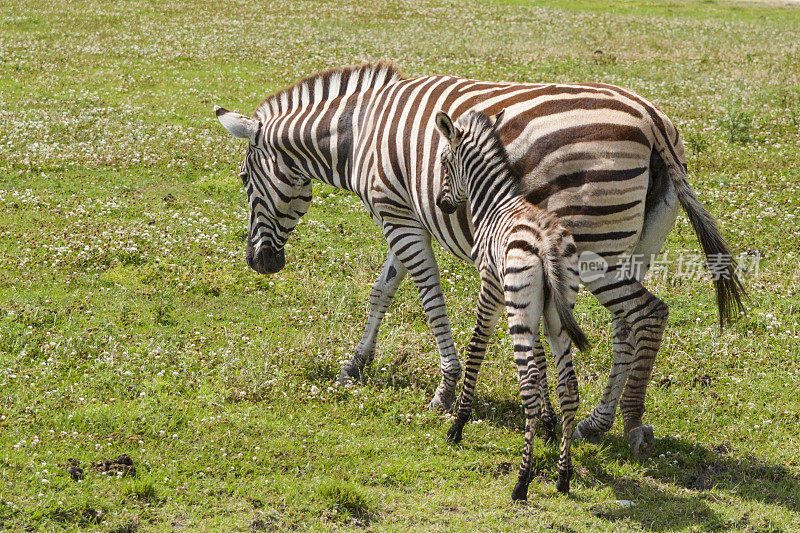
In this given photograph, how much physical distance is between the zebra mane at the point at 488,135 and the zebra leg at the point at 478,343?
1.11 metres

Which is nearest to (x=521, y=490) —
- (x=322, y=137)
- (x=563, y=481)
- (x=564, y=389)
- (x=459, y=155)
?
(x=563, y=481)

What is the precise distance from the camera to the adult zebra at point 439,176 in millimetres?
7266

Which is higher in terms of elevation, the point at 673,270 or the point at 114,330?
the point at 673,270

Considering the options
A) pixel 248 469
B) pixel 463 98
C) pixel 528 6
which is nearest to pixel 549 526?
pixel 248 469

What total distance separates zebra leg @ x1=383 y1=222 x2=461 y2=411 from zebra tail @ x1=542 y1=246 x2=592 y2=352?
2.38 metres

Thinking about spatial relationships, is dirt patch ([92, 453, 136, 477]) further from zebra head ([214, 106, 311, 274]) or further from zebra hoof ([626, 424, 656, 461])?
zebra hoof ([626, 424, 656, 461])

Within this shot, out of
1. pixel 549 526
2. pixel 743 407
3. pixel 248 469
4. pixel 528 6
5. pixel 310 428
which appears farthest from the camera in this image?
pixel 528 6

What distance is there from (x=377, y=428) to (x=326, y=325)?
2477 mm

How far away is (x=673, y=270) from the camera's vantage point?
12.1 meters

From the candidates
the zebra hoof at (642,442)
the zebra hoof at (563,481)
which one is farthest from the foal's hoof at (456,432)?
the zebra hoof at (642,442)

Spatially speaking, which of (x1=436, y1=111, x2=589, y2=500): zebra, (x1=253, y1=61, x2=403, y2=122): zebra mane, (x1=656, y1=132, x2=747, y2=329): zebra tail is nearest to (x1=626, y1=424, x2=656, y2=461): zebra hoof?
(x1=436, y1=111, x2=589, y2=500): zebra

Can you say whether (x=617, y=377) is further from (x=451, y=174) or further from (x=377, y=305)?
(x=377, y=305)

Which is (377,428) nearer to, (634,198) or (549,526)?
(549,526)

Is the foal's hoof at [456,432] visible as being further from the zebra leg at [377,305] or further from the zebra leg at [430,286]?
the zebra leg at [377,305]
